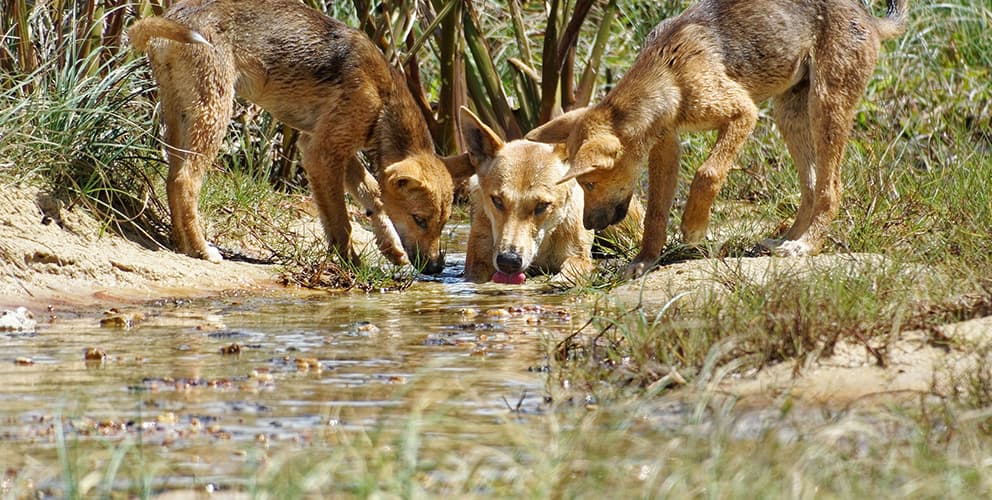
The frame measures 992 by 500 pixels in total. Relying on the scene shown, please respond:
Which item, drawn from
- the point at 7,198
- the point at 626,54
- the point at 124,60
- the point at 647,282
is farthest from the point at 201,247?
Answer: the point at 626,54

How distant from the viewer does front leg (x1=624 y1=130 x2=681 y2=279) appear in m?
8.62

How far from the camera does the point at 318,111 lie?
9.22 metres

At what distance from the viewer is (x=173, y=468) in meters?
3.87

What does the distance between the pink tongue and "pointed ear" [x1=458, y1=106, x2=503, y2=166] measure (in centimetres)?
74

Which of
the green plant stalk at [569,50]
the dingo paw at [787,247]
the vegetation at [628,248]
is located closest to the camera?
the vegetation at [628,248]

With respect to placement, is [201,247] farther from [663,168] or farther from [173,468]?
[173,468]

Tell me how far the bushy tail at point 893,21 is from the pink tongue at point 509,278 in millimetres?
2880

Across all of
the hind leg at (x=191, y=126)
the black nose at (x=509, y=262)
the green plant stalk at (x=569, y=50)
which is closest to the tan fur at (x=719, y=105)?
the black nose at (x=509, y=262)

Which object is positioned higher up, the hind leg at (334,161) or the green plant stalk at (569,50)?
the green plant stalk at (569,50)

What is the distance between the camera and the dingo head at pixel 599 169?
8219mm

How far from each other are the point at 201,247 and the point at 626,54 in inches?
272

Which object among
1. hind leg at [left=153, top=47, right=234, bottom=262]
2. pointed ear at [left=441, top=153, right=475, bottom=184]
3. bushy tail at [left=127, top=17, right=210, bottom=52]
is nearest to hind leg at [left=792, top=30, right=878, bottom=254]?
pointed ear at [left=441, top=153, right=475, bottom=184]

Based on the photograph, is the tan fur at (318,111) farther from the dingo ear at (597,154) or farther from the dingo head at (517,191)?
the dingo ear at (597,154)

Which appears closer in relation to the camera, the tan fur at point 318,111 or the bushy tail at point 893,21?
the tan fur at point 318,111
